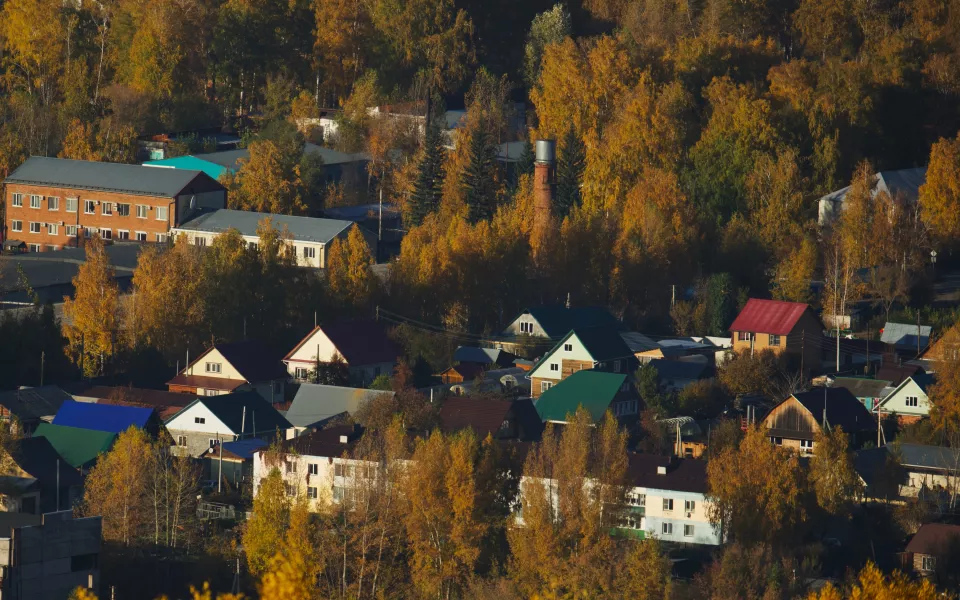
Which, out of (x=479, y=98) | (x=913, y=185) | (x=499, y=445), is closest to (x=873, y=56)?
(x=913, y=185)

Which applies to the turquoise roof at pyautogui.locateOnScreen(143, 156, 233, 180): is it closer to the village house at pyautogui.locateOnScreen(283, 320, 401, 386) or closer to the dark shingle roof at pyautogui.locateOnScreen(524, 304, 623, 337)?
the dark shingle roof at pyautogui.locateOnScreen(524, 304, 623, 337)

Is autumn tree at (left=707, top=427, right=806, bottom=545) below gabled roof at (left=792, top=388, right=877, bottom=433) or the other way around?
below

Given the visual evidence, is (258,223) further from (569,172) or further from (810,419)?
(810,419)

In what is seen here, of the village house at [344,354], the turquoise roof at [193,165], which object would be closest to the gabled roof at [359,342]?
the village house at [344,354]

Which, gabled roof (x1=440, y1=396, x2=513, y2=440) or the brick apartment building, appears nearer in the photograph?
gabled roof (x1=440, y1=396, x2=513, y2=440)

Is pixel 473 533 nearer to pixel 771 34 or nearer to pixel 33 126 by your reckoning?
pixel 33 126

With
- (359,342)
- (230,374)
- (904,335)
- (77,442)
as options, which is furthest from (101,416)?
(904,335)

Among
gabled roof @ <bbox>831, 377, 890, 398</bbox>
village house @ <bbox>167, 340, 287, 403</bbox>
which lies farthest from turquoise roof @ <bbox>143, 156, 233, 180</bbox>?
gabled roof @ <bbox>831, 377, 890, 398</bbox>
